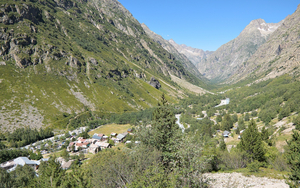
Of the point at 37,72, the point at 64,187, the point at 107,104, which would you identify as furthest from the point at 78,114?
the point at 64,187

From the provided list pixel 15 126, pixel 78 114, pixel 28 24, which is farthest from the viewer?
pixel 28 24

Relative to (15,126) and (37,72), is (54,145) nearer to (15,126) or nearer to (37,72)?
(15,126)

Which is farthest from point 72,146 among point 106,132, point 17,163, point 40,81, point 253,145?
point 40,81

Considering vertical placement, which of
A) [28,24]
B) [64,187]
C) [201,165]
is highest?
[28,24]

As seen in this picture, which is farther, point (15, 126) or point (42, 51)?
point (42, 51)

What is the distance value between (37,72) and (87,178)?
174 metres

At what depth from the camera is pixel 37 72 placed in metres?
153

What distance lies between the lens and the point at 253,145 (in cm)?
3666

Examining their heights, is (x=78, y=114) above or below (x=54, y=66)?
below

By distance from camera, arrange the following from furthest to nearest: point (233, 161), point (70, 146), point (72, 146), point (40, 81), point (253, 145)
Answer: point (40, 81) < point (70, 146) < point (72, 146) < point (253, 145) < point (233, 161)

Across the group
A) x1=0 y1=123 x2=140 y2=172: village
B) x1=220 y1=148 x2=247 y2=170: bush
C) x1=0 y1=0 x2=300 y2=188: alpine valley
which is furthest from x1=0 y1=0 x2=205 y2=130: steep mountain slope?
x1=220 y1=148 x2=247 y2=170: bush

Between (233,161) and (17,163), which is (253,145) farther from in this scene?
(17,163)

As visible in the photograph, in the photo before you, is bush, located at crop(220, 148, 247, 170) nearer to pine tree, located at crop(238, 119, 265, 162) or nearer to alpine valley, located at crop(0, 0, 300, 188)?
alpine valley, located at crop(0, 0, 300, 188)

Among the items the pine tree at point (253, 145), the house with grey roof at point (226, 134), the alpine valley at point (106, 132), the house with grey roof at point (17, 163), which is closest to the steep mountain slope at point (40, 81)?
the alpine valley at point (106, 132)
